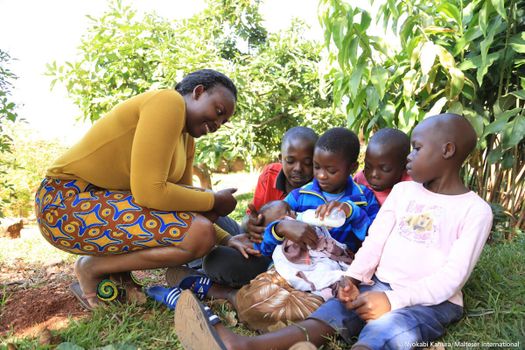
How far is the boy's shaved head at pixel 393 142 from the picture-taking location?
203cm

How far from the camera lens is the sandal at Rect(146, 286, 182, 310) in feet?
6.25

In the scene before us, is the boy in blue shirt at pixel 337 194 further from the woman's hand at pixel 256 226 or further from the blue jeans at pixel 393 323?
the blue jeans at pixel 393 323

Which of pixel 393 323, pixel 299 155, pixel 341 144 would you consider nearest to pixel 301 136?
pixel 299 155

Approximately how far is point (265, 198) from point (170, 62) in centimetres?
264

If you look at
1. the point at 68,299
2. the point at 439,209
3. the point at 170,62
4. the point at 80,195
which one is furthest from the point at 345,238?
the point at 170,62

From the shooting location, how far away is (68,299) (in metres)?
2.15

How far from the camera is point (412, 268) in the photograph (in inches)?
63.0

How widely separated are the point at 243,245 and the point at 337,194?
0.52 metres

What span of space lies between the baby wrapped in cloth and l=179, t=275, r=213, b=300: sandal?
32 cm

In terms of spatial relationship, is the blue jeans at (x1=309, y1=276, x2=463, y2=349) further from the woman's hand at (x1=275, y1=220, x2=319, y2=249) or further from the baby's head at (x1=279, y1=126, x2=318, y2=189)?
the baby's head at (x1=279, y1=126, x2=318, y2=189)

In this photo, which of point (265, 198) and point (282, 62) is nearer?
point (265, 198)

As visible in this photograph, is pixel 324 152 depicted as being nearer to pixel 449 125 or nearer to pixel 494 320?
pixel 449 125

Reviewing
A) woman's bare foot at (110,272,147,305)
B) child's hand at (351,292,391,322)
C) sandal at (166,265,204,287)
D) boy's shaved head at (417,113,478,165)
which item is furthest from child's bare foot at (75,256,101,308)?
boy's shaved head at (417,113,478,165)

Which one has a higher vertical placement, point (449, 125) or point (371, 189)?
point (449, 125)
